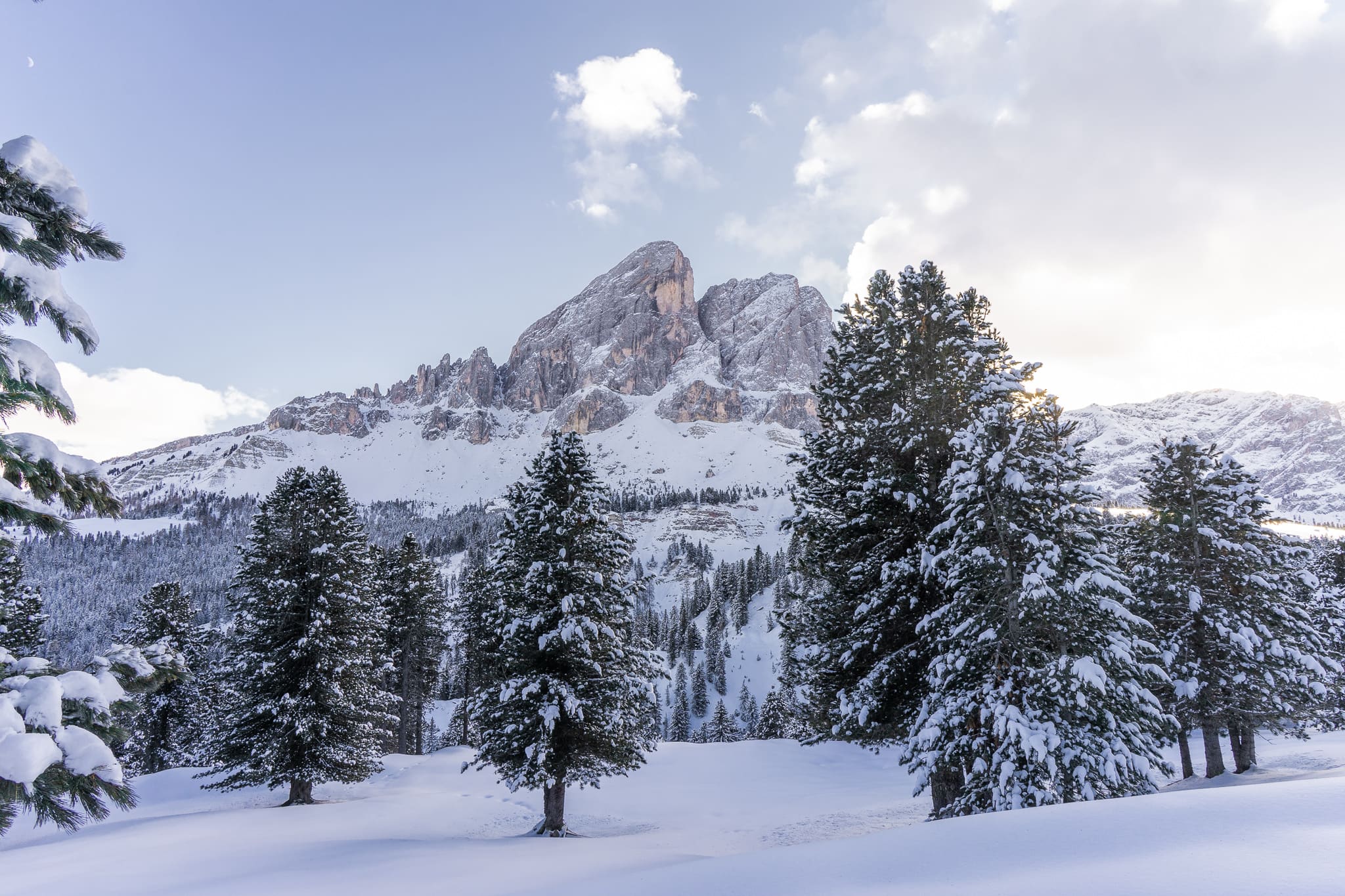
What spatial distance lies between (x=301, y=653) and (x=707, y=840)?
14928 millimetres

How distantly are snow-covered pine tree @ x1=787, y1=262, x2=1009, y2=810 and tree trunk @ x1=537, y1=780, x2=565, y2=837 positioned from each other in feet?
25.9

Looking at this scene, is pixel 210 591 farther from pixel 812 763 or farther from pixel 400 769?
pixel 812 763

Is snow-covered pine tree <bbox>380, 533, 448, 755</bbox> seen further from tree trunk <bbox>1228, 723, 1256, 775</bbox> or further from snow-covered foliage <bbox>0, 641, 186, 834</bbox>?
tree trunk <bbox>1228, 723, 1256, 775</bbox>

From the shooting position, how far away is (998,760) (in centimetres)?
1094

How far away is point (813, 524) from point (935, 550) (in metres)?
3.09

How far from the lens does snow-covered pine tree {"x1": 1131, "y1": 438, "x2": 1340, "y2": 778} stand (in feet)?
62.7

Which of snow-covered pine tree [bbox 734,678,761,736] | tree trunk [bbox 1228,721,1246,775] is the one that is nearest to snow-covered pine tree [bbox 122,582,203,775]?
tree trunk [bbox 1228,721,1246,775]

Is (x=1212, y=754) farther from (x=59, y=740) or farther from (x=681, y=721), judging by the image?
(x=681, y=721)

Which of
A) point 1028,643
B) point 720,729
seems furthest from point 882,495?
point 720,729

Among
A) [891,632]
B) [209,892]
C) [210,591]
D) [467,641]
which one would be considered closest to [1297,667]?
[891,632]

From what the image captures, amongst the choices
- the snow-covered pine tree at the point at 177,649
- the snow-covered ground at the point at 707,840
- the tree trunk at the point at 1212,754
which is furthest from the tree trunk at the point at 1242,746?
the snow-covered pine tree at the point at 177,649

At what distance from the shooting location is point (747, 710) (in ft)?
299

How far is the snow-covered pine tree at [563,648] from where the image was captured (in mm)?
17125

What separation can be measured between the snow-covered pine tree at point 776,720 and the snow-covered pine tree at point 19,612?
5231cm
